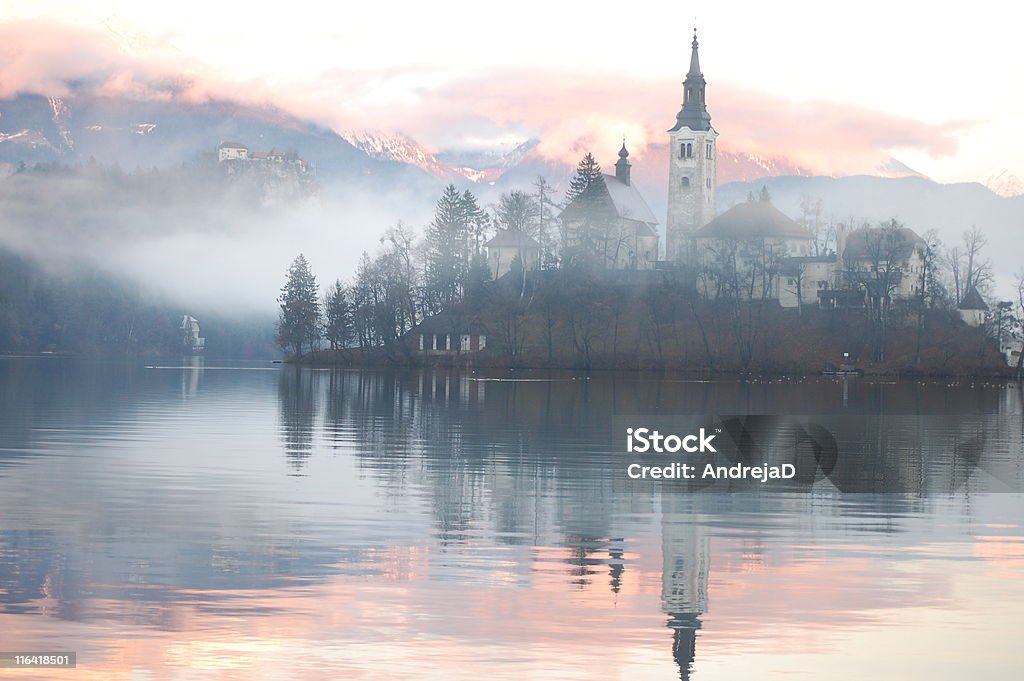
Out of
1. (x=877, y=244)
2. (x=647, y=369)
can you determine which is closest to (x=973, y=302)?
(x=877, y=244)

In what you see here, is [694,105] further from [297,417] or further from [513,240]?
[297,417]

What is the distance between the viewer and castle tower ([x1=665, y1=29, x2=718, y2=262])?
18562 centimetres

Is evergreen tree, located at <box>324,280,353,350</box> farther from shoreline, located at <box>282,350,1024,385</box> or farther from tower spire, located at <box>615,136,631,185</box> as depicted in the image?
tower spire, located at <box>615,136,631,185</box>

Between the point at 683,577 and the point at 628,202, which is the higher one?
the point at 628,202

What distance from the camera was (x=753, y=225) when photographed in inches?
6841

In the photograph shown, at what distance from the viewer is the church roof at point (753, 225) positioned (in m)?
172

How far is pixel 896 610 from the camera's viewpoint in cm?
2234

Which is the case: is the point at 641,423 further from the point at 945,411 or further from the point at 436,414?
the point at 945,411

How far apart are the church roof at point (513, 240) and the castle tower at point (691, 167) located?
751 inches

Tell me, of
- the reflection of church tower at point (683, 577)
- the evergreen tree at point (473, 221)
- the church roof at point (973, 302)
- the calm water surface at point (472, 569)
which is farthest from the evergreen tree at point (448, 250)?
the reflection of church tower at point (683, 577)

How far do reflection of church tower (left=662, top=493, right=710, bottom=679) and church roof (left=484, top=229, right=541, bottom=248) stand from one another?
145m

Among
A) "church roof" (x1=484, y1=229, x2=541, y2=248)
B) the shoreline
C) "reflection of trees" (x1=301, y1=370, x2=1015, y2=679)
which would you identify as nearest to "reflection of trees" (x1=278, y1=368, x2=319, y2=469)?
"reflection of trees" (x1=301, y1=370, x2=1015, y2=679)

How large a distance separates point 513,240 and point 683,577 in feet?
515

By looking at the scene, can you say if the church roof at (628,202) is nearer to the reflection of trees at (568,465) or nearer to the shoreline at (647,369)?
the shoreline at (647,369)
